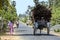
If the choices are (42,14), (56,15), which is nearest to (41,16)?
(42,14)

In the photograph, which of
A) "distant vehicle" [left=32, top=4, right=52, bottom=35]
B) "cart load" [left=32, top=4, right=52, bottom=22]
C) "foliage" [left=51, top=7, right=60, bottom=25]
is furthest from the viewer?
"foliage" [left=51, top=7, right=60, bottom=25]

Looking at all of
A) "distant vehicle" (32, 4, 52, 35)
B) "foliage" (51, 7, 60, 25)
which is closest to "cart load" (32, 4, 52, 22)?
"distant vehicle" (32, 4, 52, 35)

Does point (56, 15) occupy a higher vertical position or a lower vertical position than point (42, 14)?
higher

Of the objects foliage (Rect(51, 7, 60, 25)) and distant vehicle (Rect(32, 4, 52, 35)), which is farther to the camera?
foliage (Rect(51, 7, 60, 25))

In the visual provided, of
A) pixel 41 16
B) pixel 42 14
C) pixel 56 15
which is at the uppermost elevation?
pixel 56 15

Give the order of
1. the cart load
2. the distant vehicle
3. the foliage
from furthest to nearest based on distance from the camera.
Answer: the foliage
the cart load
the distant vehicle

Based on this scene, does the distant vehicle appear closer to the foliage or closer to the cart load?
the cart load

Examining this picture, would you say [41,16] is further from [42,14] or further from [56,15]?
[56,15]

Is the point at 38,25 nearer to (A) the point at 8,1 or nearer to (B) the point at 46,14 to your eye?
(B) the point at 46,14

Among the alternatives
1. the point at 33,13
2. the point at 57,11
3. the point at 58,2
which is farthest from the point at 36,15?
the point at 58,2

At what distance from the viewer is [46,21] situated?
34.8m

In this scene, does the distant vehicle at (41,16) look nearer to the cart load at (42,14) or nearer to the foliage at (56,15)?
the cart load at (42,14)

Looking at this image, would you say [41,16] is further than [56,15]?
No

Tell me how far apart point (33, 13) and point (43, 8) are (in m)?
1.63
